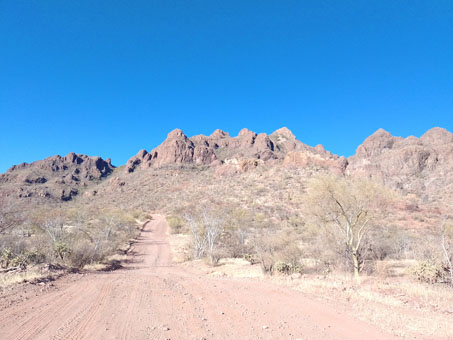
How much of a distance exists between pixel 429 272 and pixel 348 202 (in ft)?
12.0

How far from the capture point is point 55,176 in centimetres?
9225

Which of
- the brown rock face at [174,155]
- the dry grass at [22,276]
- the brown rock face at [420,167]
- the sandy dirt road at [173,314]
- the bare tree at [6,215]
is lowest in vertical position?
the sandy dirt road at [173,314]

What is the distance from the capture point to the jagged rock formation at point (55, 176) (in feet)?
236

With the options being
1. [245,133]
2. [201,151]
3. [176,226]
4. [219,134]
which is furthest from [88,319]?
[219,134]

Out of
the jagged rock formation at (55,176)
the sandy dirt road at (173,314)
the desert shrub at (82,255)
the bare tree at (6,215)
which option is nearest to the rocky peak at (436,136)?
the sandy dirt road at (173,314)

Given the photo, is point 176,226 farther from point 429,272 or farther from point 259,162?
point 259,162

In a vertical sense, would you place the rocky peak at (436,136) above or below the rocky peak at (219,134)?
below

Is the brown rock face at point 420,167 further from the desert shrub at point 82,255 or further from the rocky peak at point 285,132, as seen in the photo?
the desert shrub at point 82,255

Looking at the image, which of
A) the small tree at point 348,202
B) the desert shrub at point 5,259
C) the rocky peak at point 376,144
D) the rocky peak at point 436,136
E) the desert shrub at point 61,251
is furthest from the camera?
the rocky peak at point 376,144

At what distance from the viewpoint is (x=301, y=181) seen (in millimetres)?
43438

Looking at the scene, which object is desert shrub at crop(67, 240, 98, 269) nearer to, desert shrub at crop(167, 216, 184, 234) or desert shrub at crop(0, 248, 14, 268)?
desert shrub at crop(0, 248, 14, 268)

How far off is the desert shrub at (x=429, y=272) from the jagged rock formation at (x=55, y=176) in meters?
76.9

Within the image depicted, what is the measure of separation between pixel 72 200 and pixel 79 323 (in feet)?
254

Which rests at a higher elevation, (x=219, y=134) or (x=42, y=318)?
(x=219, y=134)
